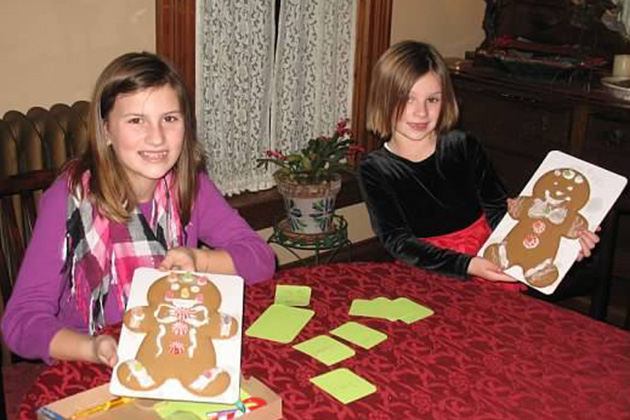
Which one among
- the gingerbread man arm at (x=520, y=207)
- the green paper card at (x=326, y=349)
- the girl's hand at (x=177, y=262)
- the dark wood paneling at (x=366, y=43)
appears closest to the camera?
the green paper card at (x=326, y=349)

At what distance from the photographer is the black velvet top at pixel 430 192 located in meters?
2.40

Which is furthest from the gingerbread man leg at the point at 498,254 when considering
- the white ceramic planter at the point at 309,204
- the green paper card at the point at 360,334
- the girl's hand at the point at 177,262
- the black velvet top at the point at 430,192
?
the white ceramic planter at the point at 309,204

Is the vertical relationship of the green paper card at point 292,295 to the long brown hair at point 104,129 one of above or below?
below

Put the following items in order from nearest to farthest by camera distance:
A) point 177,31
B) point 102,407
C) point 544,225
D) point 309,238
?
point 102,407 → point 544,225 → point 177,31 → point 309,238

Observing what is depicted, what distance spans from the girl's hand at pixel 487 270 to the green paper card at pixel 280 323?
0.50 metres

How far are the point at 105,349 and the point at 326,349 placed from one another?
1.46ft

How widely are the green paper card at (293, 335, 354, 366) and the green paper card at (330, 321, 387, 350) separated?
0.11 feet

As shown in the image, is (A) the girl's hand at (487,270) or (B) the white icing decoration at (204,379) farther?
(A) the girl's hand at (487,270)

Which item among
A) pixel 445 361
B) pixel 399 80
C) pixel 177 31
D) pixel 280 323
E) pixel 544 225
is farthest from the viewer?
pixel 177 31

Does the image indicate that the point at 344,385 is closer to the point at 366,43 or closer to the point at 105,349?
the point at 105,349

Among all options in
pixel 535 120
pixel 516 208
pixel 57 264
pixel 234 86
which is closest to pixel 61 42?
pixel 234 86

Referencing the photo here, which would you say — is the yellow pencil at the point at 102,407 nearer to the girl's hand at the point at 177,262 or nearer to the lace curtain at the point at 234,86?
the girl's hand at the point at 177,262

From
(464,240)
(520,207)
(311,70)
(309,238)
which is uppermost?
(311,70)

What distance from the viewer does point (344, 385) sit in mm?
1549
